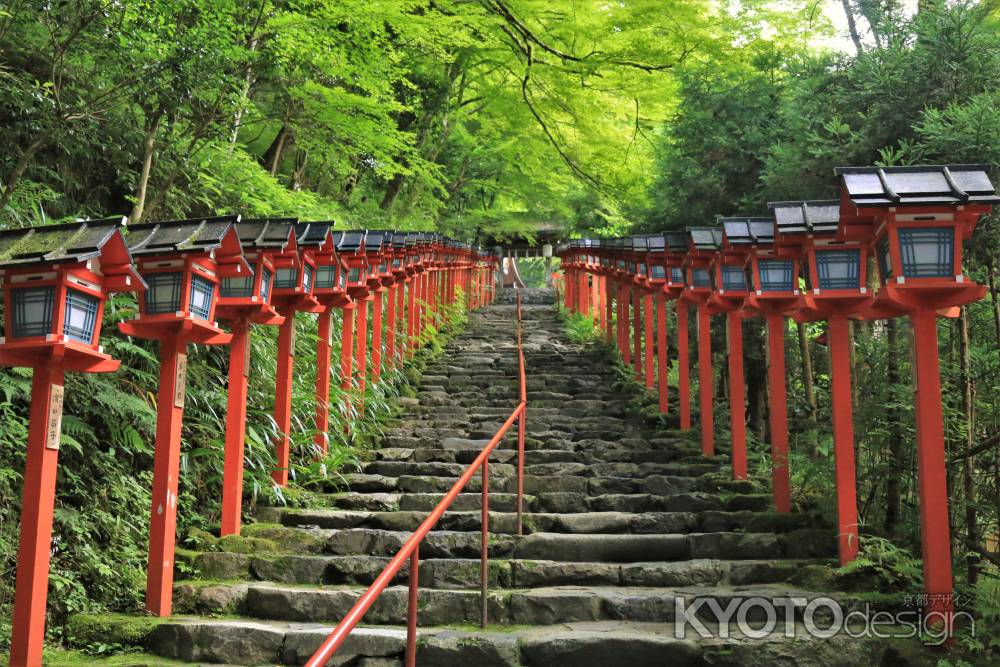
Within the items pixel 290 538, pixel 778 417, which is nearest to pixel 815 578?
pixel 778 417

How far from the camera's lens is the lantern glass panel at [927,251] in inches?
183

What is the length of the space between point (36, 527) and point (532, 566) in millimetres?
3143

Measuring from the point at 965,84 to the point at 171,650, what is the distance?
22.1ft

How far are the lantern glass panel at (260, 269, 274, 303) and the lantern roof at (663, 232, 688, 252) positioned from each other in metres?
4.78

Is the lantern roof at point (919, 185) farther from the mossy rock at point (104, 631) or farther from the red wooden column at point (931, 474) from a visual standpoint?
the mossy rock at point (104, 631)

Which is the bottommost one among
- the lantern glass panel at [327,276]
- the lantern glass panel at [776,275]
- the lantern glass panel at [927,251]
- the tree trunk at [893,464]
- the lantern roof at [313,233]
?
the tree trunk at [893,464]

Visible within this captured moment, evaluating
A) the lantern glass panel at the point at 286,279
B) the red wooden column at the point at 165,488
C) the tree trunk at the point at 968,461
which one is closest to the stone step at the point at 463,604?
the red wooden column at the point at 165,488

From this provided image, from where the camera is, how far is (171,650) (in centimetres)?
461

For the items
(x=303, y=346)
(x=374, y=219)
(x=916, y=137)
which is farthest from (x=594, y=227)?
(x=916, y=137)

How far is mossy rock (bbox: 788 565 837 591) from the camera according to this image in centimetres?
527

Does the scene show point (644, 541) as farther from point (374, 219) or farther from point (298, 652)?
point (374, 219)

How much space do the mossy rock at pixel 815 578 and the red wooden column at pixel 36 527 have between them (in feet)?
14.8

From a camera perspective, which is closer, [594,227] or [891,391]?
[891,391]

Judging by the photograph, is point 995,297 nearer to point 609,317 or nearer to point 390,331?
point 390,331
